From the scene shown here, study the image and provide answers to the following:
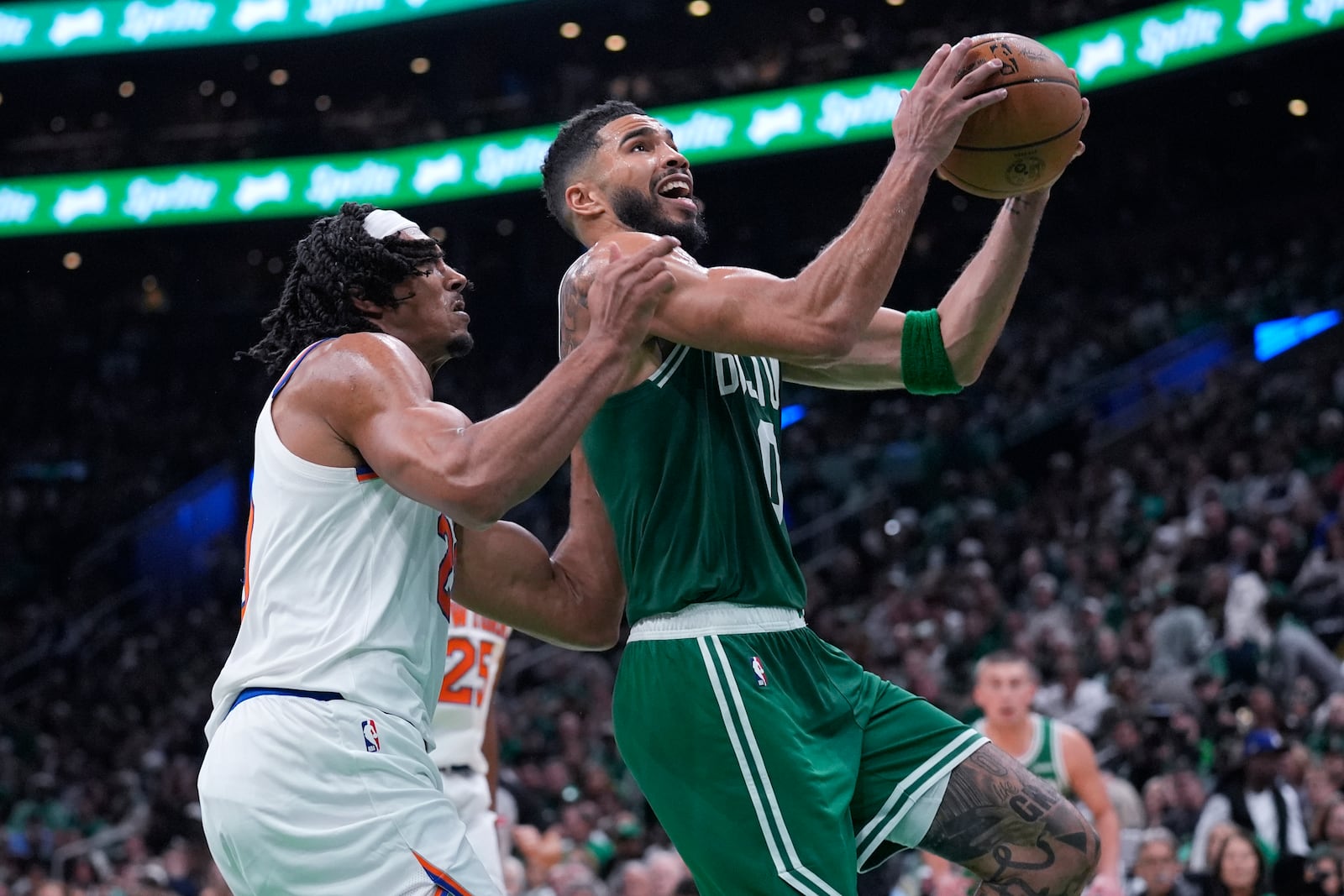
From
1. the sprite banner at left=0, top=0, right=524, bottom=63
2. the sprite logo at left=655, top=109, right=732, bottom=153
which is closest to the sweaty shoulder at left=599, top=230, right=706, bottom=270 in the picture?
the sprite logo at left=655, top=109, right=732, bottom=153

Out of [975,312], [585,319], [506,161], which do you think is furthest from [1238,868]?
[506,161]

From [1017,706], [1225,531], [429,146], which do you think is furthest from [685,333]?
[429,146]

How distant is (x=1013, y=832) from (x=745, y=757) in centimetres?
59

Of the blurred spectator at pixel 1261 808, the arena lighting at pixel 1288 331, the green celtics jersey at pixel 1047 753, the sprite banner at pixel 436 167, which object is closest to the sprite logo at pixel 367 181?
the sprite banner at pixel 436 167

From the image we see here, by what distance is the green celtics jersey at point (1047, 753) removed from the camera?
20.2 ft

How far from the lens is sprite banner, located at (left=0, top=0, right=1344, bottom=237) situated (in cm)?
1816

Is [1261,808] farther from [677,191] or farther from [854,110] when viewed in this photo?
[854,110]

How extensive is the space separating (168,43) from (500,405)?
674 cm

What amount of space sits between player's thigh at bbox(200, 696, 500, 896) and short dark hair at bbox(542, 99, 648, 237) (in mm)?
1432

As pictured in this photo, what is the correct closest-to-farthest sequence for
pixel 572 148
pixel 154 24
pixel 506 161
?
pixel 572 148, pixel 506 161, pixel 154 24

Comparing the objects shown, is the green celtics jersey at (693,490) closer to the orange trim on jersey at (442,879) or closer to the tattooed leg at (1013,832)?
the tattooed leg at (1013,832)

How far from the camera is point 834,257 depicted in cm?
311

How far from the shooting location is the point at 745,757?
3.09 m

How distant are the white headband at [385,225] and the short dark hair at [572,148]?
0.48m
